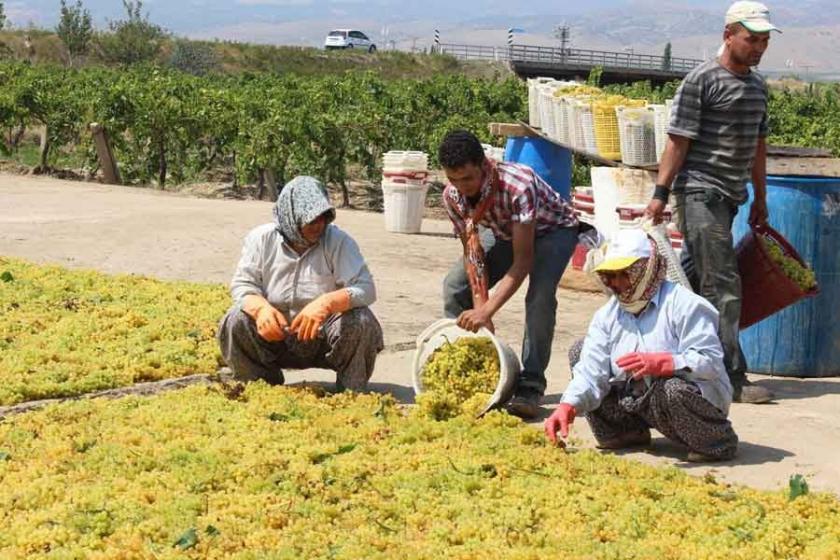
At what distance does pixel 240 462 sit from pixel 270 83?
2590 centimetres

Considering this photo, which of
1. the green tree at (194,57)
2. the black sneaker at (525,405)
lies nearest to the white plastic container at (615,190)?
the black sneaker at (525,405)

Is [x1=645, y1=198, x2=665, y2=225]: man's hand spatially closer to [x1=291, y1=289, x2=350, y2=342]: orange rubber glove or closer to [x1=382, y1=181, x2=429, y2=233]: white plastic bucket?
[x1=291, y1=289, x2=350, y2=342]: orange rubber glove

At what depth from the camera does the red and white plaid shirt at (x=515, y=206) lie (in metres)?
7.31

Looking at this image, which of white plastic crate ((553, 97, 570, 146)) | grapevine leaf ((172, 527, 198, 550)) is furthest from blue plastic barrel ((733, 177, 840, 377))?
grapevine leaf ((172, 527, 198, 550))

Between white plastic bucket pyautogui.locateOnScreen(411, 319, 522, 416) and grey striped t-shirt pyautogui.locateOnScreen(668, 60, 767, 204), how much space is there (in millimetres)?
1519

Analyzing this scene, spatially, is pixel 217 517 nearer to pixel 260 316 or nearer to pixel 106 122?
pixel 260 316

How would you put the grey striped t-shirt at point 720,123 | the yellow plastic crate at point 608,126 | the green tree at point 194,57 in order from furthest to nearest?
the green tree at point 194,57
the yellow plastic crate at point 608,126
the grey striped t-shirt at point 720,123

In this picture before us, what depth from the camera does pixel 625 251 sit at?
6.30 meters

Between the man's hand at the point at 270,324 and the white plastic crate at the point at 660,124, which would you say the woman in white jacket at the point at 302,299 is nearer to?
the man's hand at the point at 270,324

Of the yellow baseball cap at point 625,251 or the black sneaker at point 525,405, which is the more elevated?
the yellow baseball cap at point 625,251

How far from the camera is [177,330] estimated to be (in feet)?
30.0

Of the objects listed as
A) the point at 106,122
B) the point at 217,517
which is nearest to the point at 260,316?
the point at 217,517

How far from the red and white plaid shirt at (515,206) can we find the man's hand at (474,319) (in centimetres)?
50

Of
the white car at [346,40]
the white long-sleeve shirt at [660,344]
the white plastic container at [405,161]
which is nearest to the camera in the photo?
the white long-sleeve shirt at [660,344]
